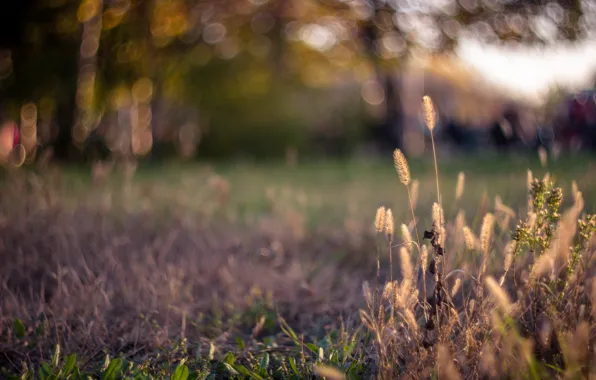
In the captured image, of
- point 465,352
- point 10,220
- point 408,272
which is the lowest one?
point 10,220

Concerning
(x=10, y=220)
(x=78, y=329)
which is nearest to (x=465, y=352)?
(x=78, y=329)

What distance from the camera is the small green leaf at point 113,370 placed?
85.9 inches

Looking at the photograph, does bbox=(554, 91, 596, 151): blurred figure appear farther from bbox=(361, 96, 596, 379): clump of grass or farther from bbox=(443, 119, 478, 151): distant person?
bbox=(361, 96, 596, 379): clump of grass

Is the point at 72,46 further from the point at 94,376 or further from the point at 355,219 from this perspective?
the point at 94,376

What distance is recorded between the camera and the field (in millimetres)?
1979

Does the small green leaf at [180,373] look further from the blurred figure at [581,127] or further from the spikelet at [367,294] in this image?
the blurred figure at [581,127]

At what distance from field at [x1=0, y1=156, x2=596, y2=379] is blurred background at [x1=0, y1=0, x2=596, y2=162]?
2.61ft

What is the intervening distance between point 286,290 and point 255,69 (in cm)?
1344

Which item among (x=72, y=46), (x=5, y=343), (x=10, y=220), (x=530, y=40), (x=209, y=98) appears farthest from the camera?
(x=209, y=98)

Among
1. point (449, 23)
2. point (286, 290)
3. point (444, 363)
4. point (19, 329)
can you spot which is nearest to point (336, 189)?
point (449, 23)

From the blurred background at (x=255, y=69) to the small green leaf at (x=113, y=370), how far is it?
89.9 inches

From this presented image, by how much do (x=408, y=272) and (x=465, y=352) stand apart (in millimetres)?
474

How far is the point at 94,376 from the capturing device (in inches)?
89.8

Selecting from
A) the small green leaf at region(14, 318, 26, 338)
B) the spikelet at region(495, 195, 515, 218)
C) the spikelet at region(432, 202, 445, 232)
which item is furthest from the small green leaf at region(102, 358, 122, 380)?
the spikelet at region(495, 195, 515, 218)
